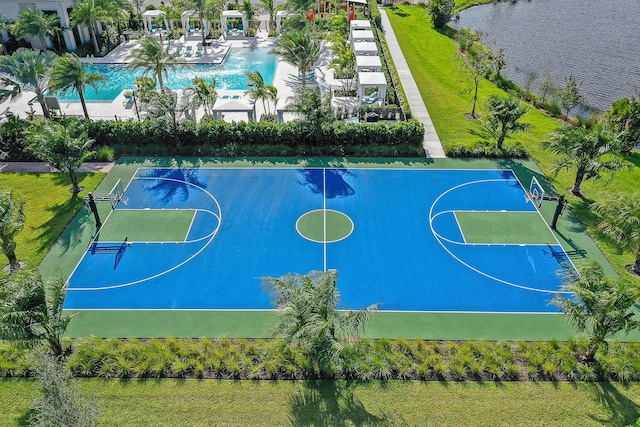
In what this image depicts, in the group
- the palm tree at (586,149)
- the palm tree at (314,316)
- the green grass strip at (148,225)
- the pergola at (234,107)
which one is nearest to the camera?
the palm tree at (314,316)

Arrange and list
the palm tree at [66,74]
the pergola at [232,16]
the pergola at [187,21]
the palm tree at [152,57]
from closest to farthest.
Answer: the palm tree at [66,74] → the palm tree at [152,57] → the pergola at [187,21] → the pergola at [232,16]

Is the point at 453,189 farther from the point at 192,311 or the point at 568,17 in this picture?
the point at 568,17

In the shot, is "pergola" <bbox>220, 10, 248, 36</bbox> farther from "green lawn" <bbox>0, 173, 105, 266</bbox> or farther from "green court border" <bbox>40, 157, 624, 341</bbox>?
"green court border" <bbox>40, 157, 624, 341</bbox>

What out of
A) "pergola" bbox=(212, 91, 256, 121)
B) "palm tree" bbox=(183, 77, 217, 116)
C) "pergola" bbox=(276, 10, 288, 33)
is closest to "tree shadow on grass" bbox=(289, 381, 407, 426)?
"pergola" bbox=(212, 91, 256, 121)

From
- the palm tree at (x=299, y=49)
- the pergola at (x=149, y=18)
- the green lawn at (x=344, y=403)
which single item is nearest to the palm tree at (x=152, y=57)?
the palm tree at (x=299, y=49)

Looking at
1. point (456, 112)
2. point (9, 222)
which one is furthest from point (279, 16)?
point (9, 222)

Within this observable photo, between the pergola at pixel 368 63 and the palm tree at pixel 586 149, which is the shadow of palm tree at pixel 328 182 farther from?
the pergola at pixel 368 63

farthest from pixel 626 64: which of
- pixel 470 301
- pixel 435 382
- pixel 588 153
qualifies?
pixel 435 382

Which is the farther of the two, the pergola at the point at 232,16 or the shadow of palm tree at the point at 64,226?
the pergola at the point at 232,16
